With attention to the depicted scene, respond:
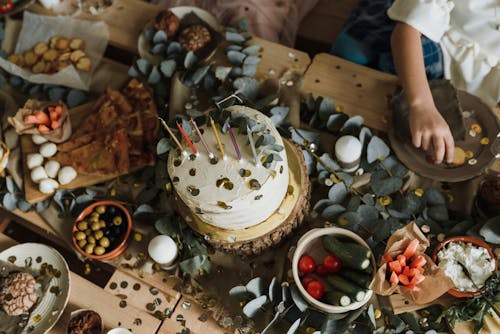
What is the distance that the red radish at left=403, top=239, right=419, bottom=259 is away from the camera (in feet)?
3.75

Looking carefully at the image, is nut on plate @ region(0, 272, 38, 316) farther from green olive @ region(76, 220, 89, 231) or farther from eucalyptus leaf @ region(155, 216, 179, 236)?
eucalyptus leaf @ region(155, 216, 179, 236)

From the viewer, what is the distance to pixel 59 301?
139cm

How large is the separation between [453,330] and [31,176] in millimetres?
1308

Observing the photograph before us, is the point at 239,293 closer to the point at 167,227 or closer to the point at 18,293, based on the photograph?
the point at 167,227

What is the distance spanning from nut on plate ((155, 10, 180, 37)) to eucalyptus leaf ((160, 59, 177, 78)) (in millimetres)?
135

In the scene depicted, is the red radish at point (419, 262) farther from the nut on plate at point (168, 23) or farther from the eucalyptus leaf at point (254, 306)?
the nut on plate at point (168, 23)

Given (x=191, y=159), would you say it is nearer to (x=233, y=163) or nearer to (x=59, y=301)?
(x=233, y=163)

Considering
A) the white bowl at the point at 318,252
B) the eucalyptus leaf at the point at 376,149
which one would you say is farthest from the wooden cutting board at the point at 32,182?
the eucalyptus leaf at the point at 376,149

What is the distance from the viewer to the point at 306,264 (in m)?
1.26

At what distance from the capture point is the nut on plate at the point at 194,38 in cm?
166

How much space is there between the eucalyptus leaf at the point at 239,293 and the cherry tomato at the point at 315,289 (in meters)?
0.18

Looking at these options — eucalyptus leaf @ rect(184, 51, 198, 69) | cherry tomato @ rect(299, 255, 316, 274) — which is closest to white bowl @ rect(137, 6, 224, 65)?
eucalyptus leaf @ rect(184, 51, 198, 69)

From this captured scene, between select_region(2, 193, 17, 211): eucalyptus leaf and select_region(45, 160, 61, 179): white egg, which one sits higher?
select_region(45, 160, 61, 179): white egg

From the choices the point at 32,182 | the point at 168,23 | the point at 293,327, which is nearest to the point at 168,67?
the point at 168,23
